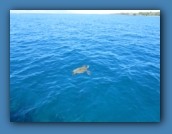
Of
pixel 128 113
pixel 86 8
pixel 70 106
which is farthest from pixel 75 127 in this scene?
pixel 86 8

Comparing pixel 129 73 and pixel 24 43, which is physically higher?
pixel 24 43

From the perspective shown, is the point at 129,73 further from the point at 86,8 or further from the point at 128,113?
the point at 86,8

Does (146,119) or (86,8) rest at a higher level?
(86,8)
